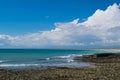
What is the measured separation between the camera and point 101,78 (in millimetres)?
27391

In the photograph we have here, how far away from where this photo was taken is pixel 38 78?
28.1 metres

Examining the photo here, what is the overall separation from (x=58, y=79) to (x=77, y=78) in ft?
6.82

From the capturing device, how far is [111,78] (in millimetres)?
27328

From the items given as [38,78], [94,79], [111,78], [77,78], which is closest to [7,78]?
[38,78]

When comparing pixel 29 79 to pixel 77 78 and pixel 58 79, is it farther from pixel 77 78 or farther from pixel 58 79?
pixel 77 78

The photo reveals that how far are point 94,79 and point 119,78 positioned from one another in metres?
2.63

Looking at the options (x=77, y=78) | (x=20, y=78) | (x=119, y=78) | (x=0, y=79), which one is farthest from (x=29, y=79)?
(x=119, y=78)

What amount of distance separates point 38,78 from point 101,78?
21.6ft

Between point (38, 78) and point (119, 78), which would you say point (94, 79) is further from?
point (38, 78)

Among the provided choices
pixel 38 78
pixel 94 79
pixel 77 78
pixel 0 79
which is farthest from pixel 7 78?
pixel 94 79

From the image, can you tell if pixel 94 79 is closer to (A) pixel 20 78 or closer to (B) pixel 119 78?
(B) pixel 119 78

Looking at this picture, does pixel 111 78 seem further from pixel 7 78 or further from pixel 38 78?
pixel 7 78

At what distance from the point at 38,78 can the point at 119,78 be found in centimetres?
843

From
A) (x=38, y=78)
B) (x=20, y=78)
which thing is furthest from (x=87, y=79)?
(x=20, y=78)
